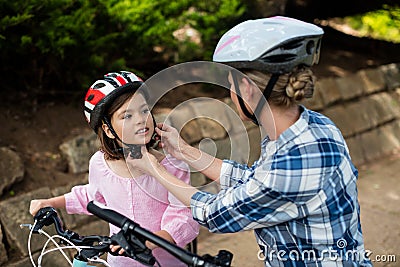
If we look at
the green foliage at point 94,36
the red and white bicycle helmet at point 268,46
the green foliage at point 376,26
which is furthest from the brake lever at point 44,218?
the green foliage at point 376,26

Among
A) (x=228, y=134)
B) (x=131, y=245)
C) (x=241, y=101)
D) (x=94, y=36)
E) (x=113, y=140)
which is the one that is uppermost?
(x=241, y=101)

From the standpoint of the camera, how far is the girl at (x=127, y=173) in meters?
2.50

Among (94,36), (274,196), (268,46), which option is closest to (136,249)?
(274,196)

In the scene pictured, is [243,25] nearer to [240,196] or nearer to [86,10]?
[240,196]

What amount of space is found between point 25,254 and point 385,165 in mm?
4169

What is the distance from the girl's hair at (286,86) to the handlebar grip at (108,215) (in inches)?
26.0

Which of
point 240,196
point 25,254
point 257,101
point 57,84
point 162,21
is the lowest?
point 25,254

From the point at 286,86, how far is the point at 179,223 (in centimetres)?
78

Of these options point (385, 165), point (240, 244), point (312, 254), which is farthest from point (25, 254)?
point (385, 165)

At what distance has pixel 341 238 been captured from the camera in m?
2.08

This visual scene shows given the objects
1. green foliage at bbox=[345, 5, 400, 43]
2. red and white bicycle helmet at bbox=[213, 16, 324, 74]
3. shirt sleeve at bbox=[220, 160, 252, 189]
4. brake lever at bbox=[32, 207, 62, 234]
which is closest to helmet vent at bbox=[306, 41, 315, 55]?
red and white bicycle helmet at bbox=[213, 16, 324, 74]

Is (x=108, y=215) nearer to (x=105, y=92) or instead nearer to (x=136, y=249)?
(x=136, y=249)

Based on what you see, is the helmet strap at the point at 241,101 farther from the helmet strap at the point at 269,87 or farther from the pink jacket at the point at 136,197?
the pink jacket at the point at 136,197

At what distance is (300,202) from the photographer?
1993 millimetres
